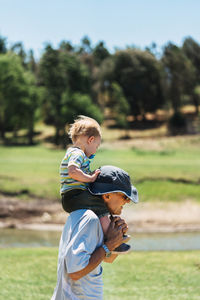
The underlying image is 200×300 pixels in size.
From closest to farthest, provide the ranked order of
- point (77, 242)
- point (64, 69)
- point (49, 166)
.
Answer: point (77, 242) < point (49, 166) < point (64, 69)

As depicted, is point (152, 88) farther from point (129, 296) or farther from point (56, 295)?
point (56, 295)

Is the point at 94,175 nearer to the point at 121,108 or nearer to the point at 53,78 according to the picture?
the point at 53,78

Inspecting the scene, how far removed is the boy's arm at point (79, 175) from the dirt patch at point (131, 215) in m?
16.2

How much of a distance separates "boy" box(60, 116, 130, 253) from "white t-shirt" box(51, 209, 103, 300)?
4.0 inches

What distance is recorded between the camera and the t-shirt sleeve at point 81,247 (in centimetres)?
331

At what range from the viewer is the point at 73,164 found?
11.4 ft

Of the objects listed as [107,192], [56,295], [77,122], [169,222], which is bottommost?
[169,222]

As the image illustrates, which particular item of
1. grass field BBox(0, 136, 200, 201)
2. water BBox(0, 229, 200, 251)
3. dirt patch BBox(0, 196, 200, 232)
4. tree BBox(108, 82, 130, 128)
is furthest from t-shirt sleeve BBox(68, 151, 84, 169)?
tree BBox(108, 82, 130, 128)

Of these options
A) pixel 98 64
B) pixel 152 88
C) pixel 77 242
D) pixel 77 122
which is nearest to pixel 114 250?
pixel 77 242

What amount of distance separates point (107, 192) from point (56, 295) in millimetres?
911

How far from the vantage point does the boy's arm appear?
3438mm

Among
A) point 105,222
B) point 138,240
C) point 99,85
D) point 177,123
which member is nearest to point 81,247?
point 105,222

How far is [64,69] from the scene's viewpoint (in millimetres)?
49750

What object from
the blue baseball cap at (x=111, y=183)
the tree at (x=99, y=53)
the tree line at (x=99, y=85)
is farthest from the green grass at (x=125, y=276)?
the tree at (x=99, y=53)
